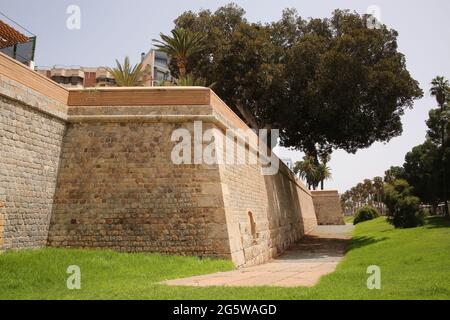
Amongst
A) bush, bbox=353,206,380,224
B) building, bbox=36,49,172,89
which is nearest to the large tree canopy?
bush, bbox=353,206,380,224

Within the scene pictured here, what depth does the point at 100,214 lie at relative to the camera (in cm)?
1121

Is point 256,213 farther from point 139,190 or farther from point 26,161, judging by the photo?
point 26,161

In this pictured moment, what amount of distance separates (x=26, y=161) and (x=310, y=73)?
51.9ft

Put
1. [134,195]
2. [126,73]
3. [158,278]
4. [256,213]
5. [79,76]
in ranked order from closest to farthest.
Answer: [158,278] < [134,195] < [256,213] < [126,73] < [79,76]

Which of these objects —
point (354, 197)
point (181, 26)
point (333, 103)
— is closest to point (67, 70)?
point (181, 26)

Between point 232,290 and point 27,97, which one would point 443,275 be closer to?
point 232,290

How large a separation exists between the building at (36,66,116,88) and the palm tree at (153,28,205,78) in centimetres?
2883

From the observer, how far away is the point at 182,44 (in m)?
22.4

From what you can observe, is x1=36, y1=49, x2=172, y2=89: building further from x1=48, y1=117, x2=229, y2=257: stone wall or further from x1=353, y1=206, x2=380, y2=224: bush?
x1=48, y1=117, x2=229, y2=257: stone wall

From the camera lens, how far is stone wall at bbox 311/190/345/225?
4681cm

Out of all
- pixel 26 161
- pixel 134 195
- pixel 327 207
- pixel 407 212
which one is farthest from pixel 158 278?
pixel 327 207

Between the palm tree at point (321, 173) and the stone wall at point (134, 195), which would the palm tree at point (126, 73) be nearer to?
the stone wall at point (134, 195)
